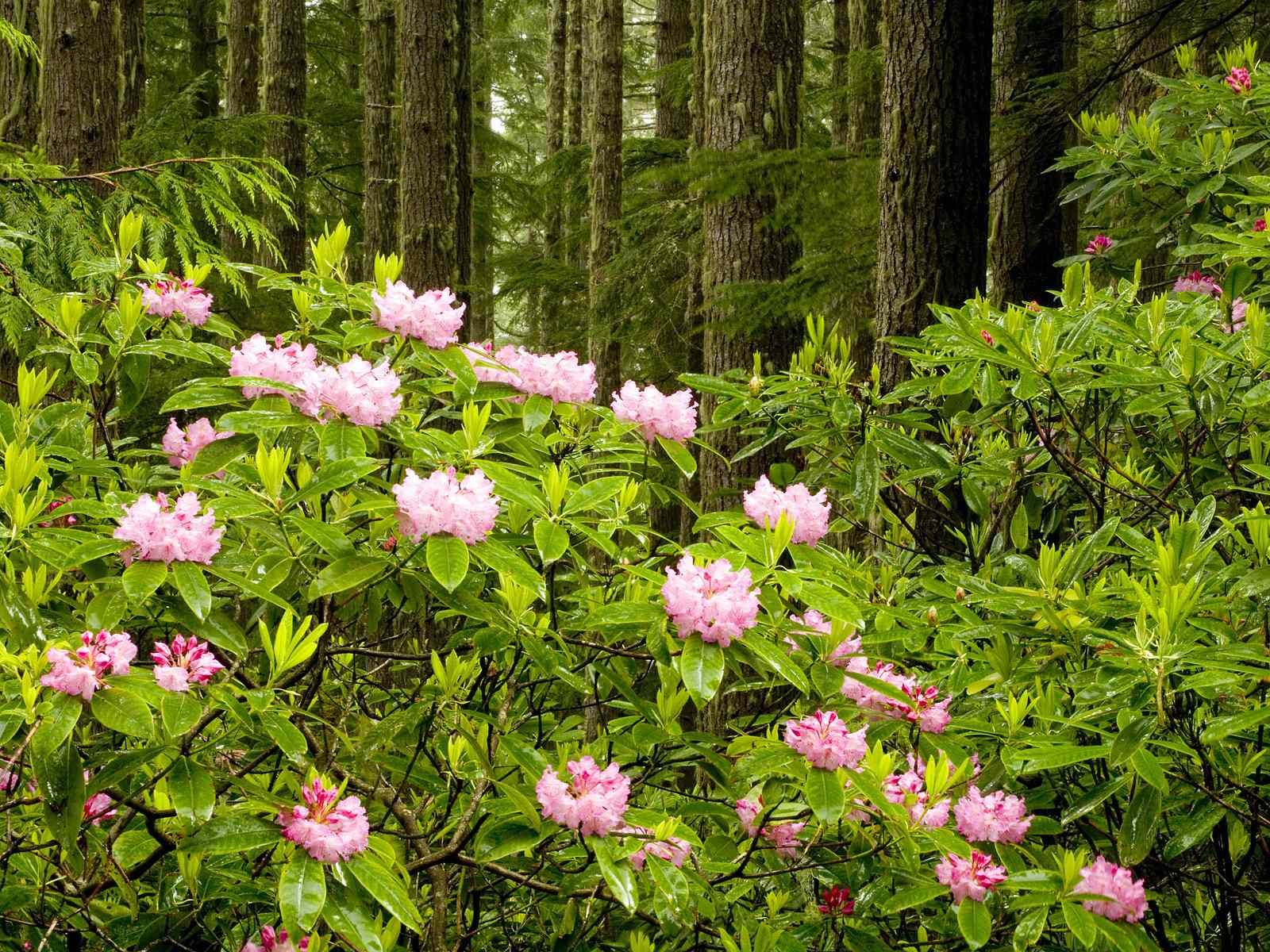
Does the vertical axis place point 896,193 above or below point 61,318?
above

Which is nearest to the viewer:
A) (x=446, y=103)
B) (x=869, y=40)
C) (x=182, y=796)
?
(x=182, y=796)

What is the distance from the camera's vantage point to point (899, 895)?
2.02 meters

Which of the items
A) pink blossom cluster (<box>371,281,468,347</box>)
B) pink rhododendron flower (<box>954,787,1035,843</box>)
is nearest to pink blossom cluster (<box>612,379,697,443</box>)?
pink blossom cluster (<box>371,281,468,347</box>)

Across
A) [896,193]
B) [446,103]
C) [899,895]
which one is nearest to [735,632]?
[899,895]

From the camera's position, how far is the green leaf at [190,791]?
5.59 ft

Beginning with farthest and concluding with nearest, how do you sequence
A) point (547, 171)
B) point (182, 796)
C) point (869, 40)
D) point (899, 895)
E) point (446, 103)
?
point (547, 171)
point (869, 40)
point (446, 103)
point (899, 895)
point (182, 796)

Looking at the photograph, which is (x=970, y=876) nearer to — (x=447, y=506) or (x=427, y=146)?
(x=447, y=506)

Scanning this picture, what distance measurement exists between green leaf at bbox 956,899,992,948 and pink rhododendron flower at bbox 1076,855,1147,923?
157 millimetres

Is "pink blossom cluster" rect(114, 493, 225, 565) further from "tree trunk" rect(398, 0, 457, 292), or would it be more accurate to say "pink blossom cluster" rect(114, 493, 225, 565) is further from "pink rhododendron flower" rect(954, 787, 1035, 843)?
"tree trunk" rect(398, 0, 457, 292)

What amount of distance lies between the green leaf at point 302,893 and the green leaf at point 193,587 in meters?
0.38

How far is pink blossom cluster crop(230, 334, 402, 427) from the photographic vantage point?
6.78 ft

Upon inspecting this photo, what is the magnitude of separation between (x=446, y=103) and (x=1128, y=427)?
6530 mm

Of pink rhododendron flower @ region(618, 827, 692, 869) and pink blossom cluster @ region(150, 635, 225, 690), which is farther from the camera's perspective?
pink rhododendron flower @ region(618, 827, 692, 869)

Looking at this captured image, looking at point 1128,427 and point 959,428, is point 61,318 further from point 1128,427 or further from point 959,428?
point 1128,427
